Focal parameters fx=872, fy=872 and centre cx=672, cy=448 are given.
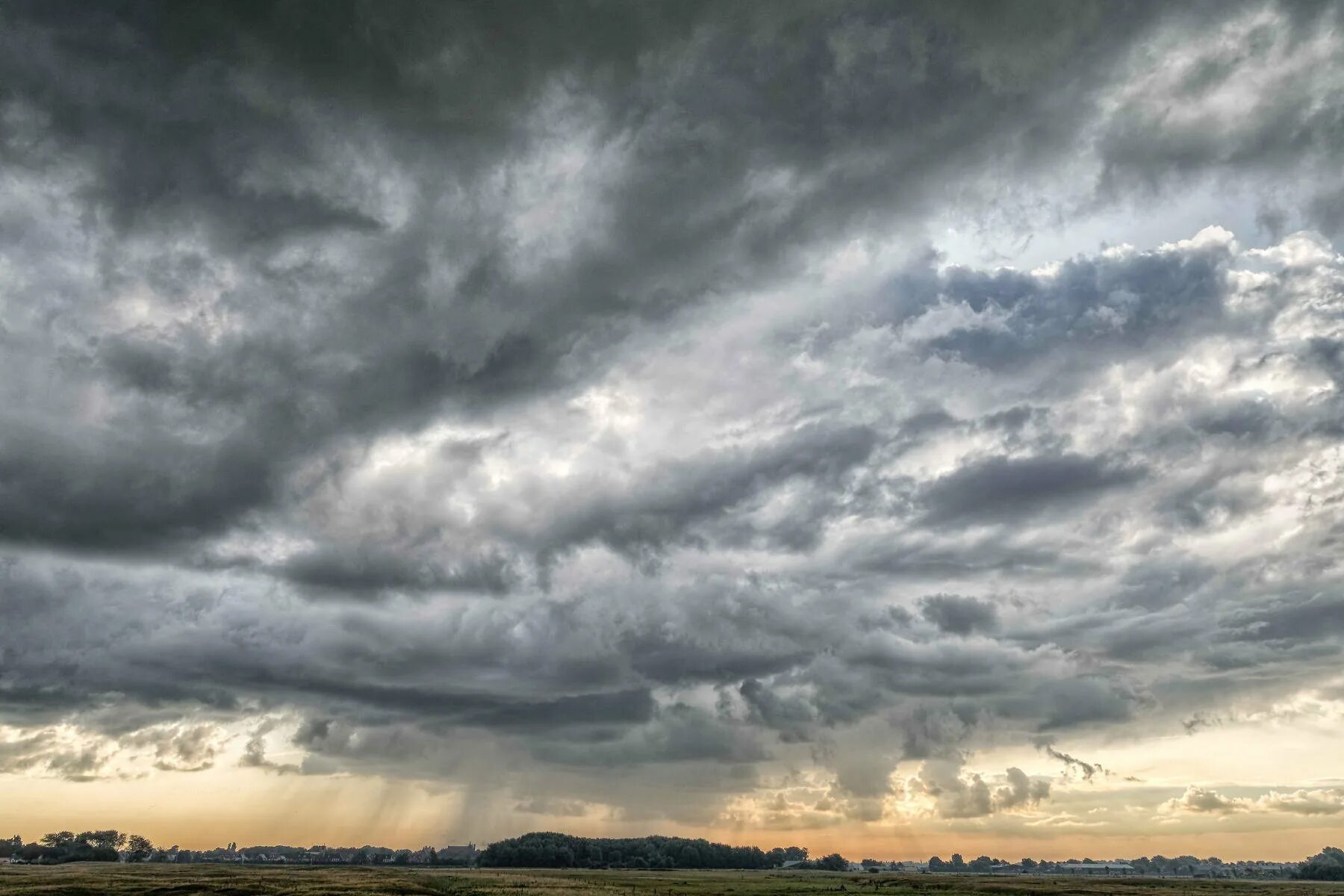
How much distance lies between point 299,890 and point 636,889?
64360mm

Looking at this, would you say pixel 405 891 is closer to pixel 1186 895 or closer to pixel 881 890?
pixel 881 890

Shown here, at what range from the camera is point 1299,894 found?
19238 cm

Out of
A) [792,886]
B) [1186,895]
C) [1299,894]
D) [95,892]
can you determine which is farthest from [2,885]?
[1299,894]

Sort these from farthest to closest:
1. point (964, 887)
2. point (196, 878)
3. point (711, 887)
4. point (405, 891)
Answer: point (964, 887) → point (711, 887) → point (196, 878) → point (405, 891)

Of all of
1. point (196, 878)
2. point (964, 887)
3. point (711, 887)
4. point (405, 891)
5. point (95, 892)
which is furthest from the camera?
point (964, 887)

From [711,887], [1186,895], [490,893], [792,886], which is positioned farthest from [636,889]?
[1186,895]

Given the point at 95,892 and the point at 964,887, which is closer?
the point at 95,892

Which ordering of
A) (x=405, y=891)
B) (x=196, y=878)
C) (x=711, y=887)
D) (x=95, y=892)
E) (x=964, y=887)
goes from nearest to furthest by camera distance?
(x=95, y=892) → (x=405, y=891) → (x=196, y=878) → (x=711, y=887) → (x=964, y=887)

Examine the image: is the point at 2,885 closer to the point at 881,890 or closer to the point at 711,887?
the point at 711,887

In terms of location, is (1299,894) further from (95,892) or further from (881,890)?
(95,892)

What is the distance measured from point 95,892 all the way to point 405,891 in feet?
150

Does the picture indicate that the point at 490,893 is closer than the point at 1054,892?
Yes

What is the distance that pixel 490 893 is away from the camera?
152m

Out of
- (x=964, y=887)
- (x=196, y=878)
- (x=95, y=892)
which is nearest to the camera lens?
(x=95, y=892)
